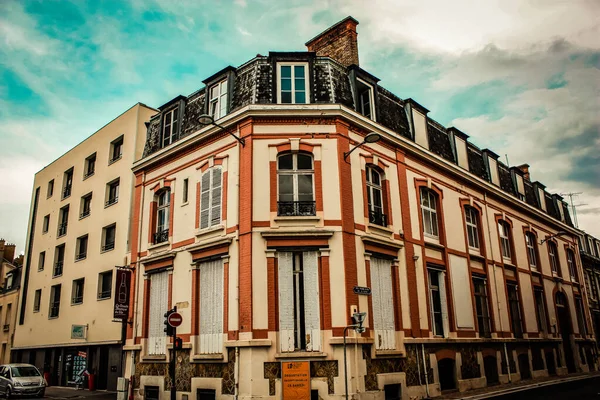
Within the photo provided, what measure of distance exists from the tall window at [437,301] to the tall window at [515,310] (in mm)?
6280

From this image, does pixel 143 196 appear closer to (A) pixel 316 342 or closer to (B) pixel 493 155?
(A) pixel 316 342

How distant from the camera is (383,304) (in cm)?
1698

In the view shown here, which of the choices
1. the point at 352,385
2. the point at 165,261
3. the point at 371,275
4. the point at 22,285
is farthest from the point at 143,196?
the point at 22,285

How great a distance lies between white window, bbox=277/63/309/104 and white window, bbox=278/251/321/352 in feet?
18.1

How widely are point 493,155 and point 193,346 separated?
19435 millimetres

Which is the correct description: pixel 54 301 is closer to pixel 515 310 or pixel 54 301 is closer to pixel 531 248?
pixel 515 310

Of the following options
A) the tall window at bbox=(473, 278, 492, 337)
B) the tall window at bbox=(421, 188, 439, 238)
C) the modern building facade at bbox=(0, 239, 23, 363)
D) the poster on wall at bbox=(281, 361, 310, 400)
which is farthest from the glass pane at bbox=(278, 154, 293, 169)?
the modern building facade at bbox=(0, 239, 23, 363)

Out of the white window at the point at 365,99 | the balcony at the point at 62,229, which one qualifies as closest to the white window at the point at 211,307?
the white window at the point at 365,99

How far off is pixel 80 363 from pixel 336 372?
16.8 meters

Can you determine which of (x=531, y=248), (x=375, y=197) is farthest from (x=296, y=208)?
(x=531, y=248)

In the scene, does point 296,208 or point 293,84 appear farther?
point 293,84

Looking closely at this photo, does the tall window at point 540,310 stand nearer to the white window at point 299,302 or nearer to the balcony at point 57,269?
the white window at point 299,302

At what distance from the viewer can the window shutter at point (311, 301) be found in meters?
15.1

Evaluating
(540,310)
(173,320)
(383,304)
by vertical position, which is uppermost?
(540,310)
